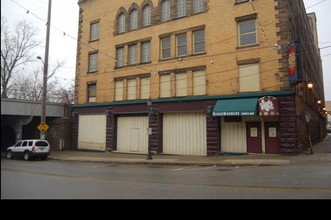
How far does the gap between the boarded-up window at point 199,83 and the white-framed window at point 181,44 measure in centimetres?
241

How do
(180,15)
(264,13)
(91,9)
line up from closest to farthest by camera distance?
1. (264,13)
2. (180,15)
3. (91,9)

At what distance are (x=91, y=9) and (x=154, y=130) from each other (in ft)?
51.7

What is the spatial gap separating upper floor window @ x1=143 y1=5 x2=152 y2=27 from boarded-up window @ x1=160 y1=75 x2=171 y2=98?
5.67 metres

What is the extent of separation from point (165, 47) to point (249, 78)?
28.7 feet

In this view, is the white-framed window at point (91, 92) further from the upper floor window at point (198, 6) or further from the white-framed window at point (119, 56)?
the upper floor window at point (198, 6)

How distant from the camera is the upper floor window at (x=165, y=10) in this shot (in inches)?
1209

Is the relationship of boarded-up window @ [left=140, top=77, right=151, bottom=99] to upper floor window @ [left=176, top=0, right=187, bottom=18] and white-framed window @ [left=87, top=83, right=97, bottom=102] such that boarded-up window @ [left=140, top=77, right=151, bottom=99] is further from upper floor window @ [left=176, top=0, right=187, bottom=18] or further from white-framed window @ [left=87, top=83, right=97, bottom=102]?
upper floor window @ [left=176, top=0, right=187, bottom=18]

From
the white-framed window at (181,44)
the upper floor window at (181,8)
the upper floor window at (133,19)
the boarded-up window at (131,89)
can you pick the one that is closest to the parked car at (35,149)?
the boarded-up window at (131,89)

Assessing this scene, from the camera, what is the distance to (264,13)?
25.1 m

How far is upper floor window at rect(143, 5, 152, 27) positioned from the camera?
3197 cm

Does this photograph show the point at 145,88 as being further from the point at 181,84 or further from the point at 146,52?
the point at 181,84

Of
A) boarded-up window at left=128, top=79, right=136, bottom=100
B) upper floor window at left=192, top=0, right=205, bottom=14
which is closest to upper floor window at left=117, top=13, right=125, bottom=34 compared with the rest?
boarded-up window at left=128, top=79, right=136, bottom=100
